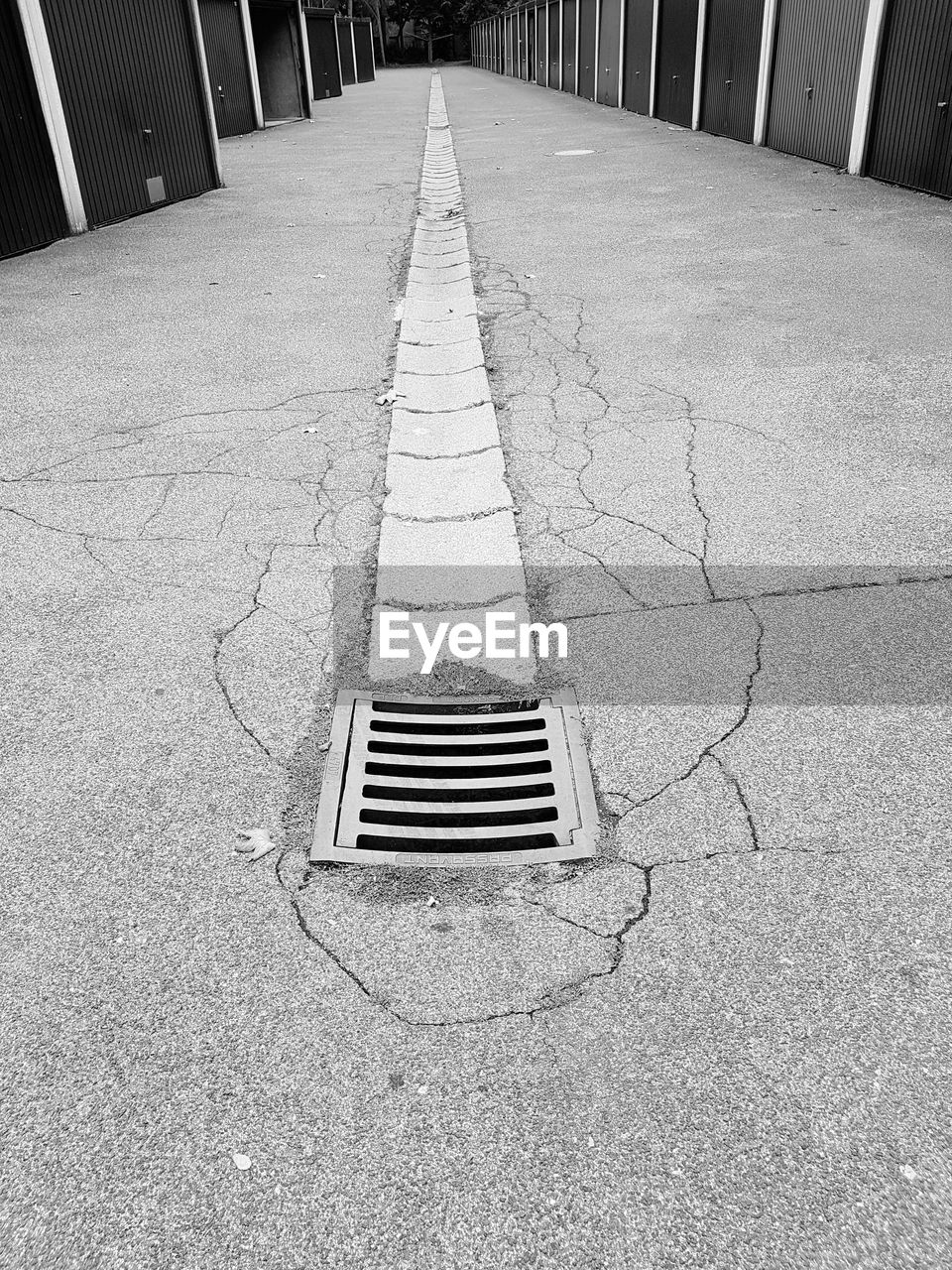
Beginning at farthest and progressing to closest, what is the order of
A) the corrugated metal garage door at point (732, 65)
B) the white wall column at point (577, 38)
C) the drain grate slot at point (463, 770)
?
1. the white wall column at point (577, 38)
2. the corrugated metal garage door at point (732, 65)
3. the drain grate slot at point (463, 770)

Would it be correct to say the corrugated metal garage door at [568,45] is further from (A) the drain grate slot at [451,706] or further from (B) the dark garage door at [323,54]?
(A) the drain grate slot at [451,706]

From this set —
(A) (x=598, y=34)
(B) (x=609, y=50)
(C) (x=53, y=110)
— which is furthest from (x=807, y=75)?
(A) (x=598, y=34)

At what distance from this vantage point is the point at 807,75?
1280 cm

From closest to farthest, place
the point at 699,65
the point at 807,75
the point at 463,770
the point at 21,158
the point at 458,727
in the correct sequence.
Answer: the point at 463,770, the point at 458,727, the point at 21,158, the point at 807,75, the point at 699,65

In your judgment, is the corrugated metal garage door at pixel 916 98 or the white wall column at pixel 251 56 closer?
the corrugated metal garage door at pixel 916 98

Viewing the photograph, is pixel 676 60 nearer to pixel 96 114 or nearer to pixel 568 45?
pixel 96 114

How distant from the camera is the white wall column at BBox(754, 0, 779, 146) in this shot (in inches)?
536

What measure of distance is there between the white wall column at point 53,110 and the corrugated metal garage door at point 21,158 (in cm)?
7

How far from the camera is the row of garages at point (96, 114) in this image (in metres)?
9.13

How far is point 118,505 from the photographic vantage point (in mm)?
4340

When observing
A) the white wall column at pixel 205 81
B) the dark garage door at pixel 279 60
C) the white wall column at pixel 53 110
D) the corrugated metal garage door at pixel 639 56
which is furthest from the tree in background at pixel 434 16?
the white wall column at pixel 53 110

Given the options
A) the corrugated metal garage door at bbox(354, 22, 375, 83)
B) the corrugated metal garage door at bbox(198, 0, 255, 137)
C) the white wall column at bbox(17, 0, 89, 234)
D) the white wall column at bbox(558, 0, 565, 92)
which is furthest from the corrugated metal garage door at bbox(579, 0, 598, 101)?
the white wall column at bbox(17, 0, 89, 234)

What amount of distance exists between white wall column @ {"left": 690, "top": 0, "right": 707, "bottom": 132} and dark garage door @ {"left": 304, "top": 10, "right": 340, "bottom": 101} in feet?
53.9

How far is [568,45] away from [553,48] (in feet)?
12.1
